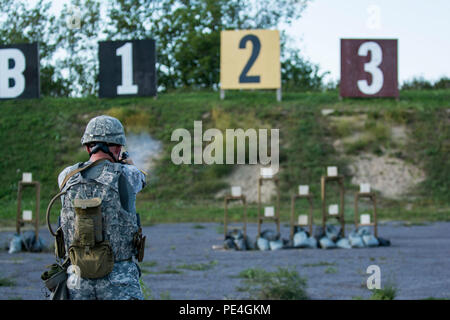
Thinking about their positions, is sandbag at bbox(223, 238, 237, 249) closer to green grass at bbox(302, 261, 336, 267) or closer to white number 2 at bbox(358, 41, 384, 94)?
green grass at bbox(302, 261, 336, 267)

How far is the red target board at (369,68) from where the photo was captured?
3164cm

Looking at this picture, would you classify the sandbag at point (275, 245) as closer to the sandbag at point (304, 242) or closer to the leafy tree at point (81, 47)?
the sandbag at point (304, 242)

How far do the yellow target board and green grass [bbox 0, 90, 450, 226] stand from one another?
286 centimetres

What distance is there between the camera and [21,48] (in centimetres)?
3206

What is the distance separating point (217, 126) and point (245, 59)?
3461mm

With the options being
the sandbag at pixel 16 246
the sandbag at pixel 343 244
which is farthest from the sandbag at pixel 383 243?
the sandbag at pixel 16 246

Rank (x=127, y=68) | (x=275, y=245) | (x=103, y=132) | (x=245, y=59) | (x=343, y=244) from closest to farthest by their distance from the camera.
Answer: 1. (x=103, y=132)
2. (x=275, y=245)
3. (x=343, y=244)
4. (x=245, y=59)
5. (x=127, y=68)

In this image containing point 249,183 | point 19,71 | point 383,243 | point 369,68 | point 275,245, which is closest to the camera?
point 275,245

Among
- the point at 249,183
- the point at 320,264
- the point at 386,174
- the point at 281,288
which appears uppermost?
the point at 386,174

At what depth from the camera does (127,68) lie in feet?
105

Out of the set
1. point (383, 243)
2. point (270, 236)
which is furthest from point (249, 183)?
point (383, 243)

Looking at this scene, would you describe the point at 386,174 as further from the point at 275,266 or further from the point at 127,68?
the point at 275,266

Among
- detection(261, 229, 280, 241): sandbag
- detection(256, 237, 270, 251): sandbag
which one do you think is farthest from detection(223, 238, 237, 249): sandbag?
detection(261, 229, 280, 241): sandbag

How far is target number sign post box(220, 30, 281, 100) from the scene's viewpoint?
97.5 feet
